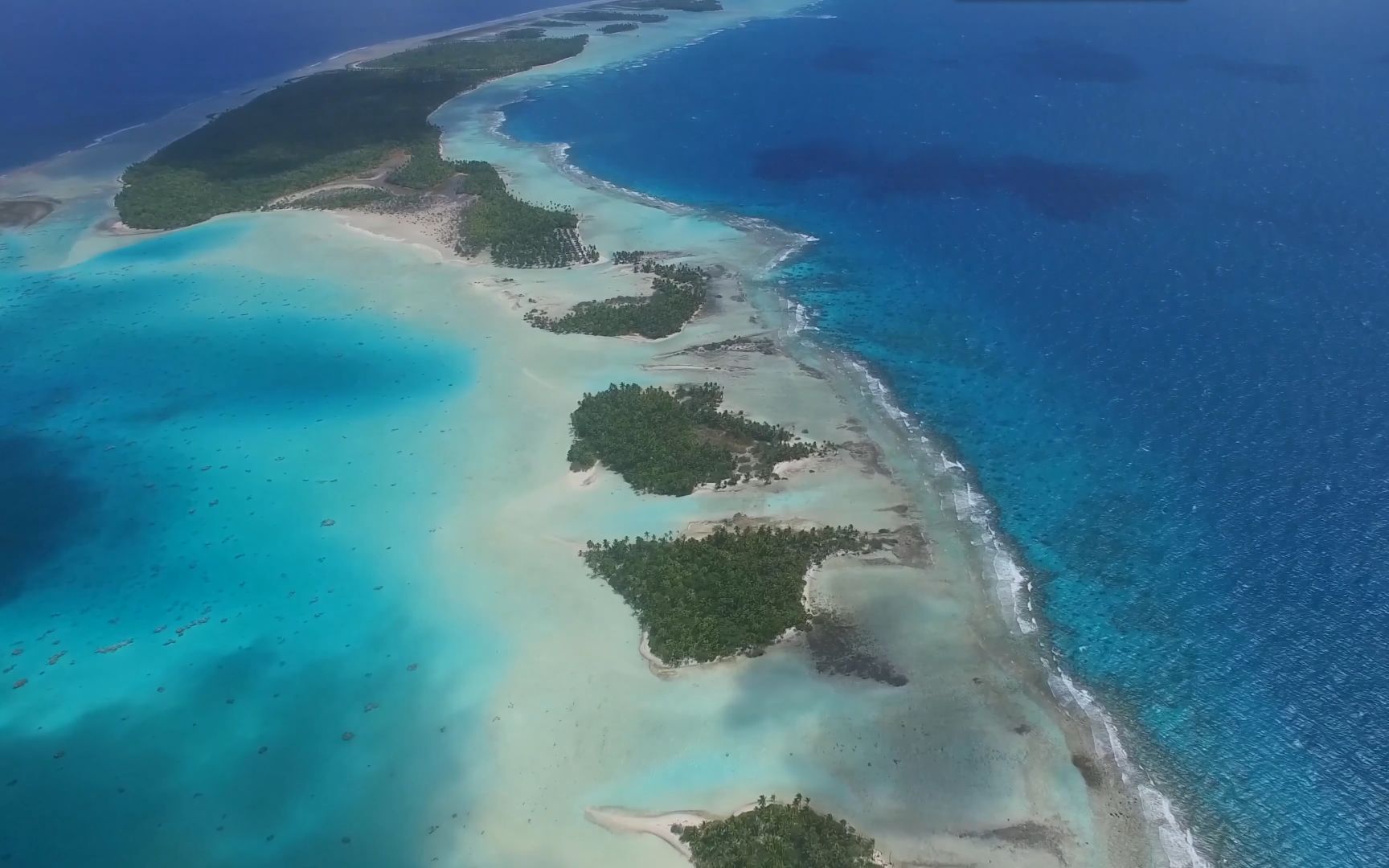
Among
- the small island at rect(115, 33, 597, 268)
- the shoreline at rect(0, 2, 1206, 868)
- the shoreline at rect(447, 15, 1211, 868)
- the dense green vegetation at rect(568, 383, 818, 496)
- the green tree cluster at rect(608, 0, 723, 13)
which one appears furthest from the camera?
the green tree cluster at rect(608, 0, 723, 13)

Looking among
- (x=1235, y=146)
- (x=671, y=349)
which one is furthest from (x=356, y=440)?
(x=1235, y=146)

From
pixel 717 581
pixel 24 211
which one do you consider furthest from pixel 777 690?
pixel 24 211

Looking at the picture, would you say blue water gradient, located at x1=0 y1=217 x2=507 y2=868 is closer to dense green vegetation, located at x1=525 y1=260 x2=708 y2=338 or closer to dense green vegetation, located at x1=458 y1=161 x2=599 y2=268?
dense green vegetation, located at x1=525 y1=260 x2=708 y2=338

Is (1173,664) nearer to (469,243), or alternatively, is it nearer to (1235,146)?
(469,243)

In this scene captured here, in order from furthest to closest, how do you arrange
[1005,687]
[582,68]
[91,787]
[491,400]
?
[582,68]
[491,400]
[1005,687]
[91,787]

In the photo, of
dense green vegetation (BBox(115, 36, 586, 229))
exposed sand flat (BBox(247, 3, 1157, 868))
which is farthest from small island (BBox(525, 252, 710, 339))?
A: dense green vegetation (BBox(115, 36, 586, 229))

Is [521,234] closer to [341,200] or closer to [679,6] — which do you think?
[341,200]
